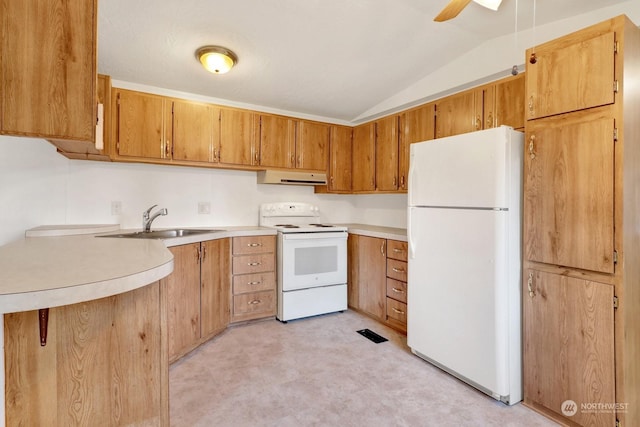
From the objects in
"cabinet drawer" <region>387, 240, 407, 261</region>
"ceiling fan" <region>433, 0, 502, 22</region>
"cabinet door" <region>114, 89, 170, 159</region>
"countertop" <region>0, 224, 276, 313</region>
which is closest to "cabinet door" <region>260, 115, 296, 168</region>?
"cabinet door" <region>114, 89, 170, 159</region>

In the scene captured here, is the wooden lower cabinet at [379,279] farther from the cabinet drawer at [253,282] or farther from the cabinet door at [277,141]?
the cabinet door at [277,141]

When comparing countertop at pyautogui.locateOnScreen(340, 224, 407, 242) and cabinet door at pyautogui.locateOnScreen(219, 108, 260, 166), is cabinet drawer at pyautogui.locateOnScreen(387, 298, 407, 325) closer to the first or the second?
countertop at pyautogui.locateOnScreen(340, 224, 407, 242)

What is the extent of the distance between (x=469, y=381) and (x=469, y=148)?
61.3 inches

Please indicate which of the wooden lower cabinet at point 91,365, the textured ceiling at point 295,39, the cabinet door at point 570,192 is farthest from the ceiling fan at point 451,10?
the wooden lower cabinet at point 91,365

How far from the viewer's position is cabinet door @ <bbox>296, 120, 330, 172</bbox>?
3770 millimetres

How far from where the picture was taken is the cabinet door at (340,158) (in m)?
3.99

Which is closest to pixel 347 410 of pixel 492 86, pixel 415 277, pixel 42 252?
pixel 415 277

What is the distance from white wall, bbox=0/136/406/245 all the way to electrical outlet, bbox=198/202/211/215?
38mm

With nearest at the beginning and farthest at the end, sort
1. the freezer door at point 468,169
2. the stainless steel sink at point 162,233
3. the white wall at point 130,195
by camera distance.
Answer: the freezer door at point 468,169 → the white wall at point 130,195 → the stainless steel sink at point 162,233

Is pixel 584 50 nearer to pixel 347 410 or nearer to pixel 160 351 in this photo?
pixel 347 410

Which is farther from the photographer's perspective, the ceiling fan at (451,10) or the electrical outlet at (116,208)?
the electrical outlet at (116,208)

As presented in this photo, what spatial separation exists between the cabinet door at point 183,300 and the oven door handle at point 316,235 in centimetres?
93

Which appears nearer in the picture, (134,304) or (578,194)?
(134,304)

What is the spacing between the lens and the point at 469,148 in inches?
83.2
